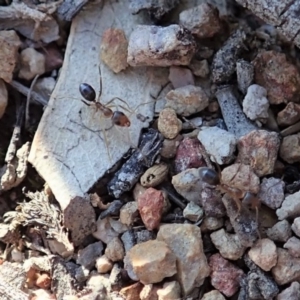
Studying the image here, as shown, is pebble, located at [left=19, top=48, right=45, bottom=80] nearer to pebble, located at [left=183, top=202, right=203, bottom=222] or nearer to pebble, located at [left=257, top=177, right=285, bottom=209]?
pebble, located at [left=183, top=202, right=203, bottom=222]

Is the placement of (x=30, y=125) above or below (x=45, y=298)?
above

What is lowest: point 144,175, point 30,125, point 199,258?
point 199,258

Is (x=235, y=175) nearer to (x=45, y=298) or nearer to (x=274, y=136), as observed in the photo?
(x=274, y=136)

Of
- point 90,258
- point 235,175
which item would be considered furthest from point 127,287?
point 235,175

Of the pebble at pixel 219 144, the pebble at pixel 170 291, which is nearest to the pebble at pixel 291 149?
the pebble at pixel 219 144

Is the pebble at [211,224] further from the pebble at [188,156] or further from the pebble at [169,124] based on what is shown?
the pebble at [169,124]
